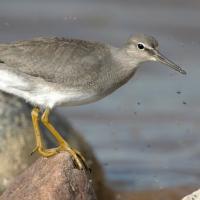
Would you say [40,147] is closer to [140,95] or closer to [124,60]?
[124,60]

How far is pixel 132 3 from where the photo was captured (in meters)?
21.0

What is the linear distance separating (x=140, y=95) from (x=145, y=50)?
5.16 metres

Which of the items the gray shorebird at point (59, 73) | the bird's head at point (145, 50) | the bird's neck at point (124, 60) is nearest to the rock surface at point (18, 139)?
the gray shorebird at point (59, 73)

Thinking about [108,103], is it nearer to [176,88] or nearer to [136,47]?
[176,88]

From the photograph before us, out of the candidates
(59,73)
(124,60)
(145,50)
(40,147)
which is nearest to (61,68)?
(59,73)

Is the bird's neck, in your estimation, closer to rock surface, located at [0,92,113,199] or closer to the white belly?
the white belly

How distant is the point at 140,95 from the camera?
16.8 m

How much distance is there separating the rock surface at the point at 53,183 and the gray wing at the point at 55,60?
958 millimetres

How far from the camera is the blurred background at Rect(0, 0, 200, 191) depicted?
15183 millimetres

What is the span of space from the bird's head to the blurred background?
3.15 meters

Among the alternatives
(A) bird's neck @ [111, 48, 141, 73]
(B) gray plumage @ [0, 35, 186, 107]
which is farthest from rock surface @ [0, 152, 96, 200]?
(A) bird's neck @ [111, 48, 141, 73]

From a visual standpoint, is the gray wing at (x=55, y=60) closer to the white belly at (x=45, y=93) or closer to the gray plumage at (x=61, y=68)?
the gray plumage at (x=61, y=68)

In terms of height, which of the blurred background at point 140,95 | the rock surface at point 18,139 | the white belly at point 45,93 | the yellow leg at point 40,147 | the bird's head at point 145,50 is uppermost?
the bird's head at point 145,50

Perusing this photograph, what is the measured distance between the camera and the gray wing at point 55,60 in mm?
11344
